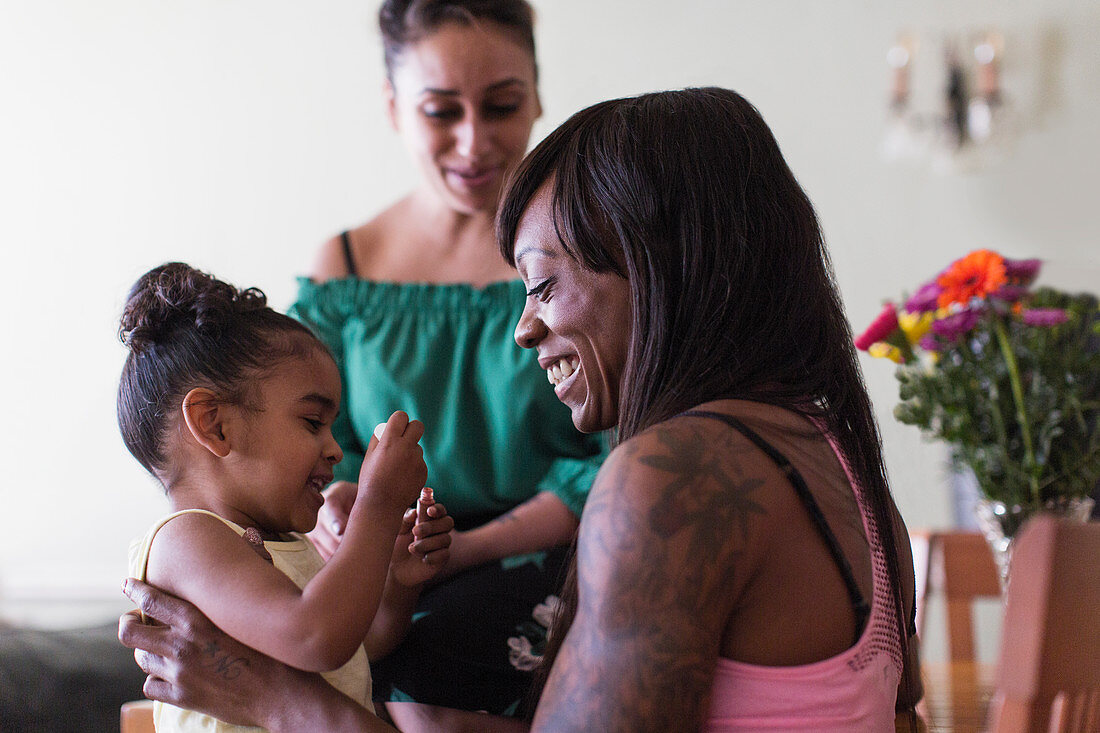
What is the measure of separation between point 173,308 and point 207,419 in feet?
0.52

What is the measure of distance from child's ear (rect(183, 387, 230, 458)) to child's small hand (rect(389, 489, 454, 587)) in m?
0.24

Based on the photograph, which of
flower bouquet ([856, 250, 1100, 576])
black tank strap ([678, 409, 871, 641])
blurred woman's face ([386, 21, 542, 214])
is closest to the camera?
black tank strap ([678, 409, 871, 641])

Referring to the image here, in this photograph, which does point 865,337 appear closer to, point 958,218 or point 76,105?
point 958,218

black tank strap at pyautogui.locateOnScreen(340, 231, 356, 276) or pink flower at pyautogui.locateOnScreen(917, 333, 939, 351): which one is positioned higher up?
black tank strap at pyautogui.locateOnScreen(340, 231, 356, 276)

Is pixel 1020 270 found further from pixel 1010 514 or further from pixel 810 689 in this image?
pixel 810 689

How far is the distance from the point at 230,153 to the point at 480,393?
90.9 inches

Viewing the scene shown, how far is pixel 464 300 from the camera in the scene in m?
1.74

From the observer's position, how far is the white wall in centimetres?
334

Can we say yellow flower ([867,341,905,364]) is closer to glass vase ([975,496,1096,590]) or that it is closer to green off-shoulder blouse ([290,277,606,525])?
glass vase ([975,496,1096,590])

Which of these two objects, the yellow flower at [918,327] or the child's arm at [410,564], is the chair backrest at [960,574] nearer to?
the yellow flower at [918,327]

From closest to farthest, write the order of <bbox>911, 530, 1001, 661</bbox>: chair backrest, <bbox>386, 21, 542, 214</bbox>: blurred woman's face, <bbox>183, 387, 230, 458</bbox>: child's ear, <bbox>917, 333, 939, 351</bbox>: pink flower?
1. <bbox>183, 387, 230, 458</bbox>: child's ear
2. <bbox>917, 333, 939, 351</bbox>: pink flower
3. <bbox>386, 21, 542, 214</bbox>: blurred woman's face
4. <bbox>911, 530, 1001, 661</bbox>: chair backrest

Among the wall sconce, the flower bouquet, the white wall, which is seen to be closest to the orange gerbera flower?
the flower bouquet

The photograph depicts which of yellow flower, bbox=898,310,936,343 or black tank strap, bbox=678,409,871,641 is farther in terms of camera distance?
yellow flower, bbox=898,310,936,343

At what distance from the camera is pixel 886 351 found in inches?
65.7
